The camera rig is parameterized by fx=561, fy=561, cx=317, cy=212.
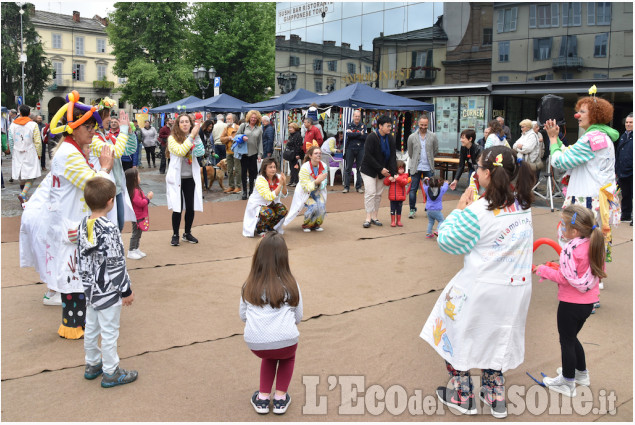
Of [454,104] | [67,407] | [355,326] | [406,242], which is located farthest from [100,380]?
[454,104]

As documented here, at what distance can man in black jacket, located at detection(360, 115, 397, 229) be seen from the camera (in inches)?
354

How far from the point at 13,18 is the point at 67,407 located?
185ft

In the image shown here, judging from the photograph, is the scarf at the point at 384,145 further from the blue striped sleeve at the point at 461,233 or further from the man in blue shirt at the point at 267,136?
the blue striped sleeve at the point at 461,233

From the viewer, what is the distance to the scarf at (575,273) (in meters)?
3.42

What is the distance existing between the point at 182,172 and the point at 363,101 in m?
7.51

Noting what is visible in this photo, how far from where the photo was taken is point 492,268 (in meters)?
3.09

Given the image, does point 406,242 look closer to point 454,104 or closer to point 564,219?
point 564,219

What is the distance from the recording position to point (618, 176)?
10.5m

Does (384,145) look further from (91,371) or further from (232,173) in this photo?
(91,371)

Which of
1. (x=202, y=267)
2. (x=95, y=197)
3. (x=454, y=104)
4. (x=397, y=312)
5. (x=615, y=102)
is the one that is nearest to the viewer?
(x=95, y=197)

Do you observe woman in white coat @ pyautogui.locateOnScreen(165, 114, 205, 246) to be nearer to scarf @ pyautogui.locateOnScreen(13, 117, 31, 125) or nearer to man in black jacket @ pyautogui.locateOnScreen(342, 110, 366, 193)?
man in black jacket @ pyautogui.locateOnScreen(342, 110, 366, 193)

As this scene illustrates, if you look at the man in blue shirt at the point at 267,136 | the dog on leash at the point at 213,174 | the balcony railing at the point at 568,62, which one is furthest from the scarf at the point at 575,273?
the balcony railing at the point at 568,62

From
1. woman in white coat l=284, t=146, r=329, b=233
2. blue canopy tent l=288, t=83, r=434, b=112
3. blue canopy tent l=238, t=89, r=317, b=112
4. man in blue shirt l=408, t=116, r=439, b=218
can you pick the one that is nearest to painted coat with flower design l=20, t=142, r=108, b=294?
woman in white coat l=284, t=146, r=329, b=233

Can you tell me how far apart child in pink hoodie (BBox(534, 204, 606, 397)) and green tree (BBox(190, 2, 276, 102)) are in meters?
39.9
